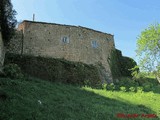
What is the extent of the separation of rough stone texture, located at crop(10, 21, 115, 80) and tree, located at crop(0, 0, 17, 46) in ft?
12.2

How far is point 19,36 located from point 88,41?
7413mm

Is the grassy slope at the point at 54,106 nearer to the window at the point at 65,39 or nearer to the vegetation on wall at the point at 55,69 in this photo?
the vegetation on wall at the point at 55,69

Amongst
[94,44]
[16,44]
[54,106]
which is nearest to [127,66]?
[94,44]

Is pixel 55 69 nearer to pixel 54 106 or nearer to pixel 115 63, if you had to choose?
pixel 115 63

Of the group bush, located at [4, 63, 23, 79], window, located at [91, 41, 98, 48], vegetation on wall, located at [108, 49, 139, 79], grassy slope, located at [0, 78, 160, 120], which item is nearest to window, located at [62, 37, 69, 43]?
window, located at [91, 41, 98, 48]

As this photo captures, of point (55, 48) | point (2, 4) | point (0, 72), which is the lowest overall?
point (0, 72)

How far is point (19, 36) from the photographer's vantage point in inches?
1128

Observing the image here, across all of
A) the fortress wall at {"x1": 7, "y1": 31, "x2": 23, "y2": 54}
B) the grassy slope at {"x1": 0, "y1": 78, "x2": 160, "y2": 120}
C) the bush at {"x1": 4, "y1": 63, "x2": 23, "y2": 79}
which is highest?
the fortress wall at {"x1": 7, "y1": 31, "x2": 23, "y2": 54}

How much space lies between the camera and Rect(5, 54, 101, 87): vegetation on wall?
25.8m

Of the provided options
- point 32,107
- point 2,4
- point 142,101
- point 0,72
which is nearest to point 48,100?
point 32,107

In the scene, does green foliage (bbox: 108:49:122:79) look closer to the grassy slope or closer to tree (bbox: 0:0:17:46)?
tree (bbox: 0:0:17:46)

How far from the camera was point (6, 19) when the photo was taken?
2264 cm

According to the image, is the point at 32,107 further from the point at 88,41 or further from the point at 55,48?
the point at 88,41

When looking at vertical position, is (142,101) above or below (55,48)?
below
